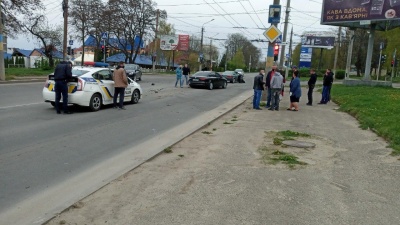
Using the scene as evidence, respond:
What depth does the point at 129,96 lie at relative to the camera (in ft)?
48.2

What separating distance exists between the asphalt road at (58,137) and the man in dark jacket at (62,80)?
47cm

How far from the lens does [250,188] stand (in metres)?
5.07

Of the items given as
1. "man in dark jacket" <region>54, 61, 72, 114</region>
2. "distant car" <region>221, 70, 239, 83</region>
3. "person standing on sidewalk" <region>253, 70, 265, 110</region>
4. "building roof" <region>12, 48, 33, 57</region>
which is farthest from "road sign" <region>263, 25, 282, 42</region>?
"building roof" <region>12, 48, 33, 57</region>

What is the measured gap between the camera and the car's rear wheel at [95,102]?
12.3m

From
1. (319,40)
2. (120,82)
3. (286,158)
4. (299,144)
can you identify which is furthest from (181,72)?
(319,40)

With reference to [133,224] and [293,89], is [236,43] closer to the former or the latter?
[293,89]

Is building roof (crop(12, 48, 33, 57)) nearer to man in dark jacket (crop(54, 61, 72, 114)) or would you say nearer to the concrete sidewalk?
man in dark jacket (crop(54, 61, 72, 114))

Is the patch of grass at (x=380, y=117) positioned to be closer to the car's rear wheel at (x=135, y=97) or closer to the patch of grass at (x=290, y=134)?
the patch of grass at (x=290, y=134)

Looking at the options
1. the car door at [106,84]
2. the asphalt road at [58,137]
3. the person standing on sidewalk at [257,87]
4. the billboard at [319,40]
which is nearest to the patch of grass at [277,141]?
the asphalt road at [58,137]

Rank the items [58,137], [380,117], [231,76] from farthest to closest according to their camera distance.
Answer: [231,76]
[380,117]
[58,137]

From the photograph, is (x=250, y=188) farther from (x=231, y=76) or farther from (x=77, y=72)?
(x=231, y=76)

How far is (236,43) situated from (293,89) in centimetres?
10228

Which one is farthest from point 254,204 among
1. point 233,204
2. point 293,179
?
point 293,179

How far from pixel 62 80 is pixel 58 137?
12.6 feet
